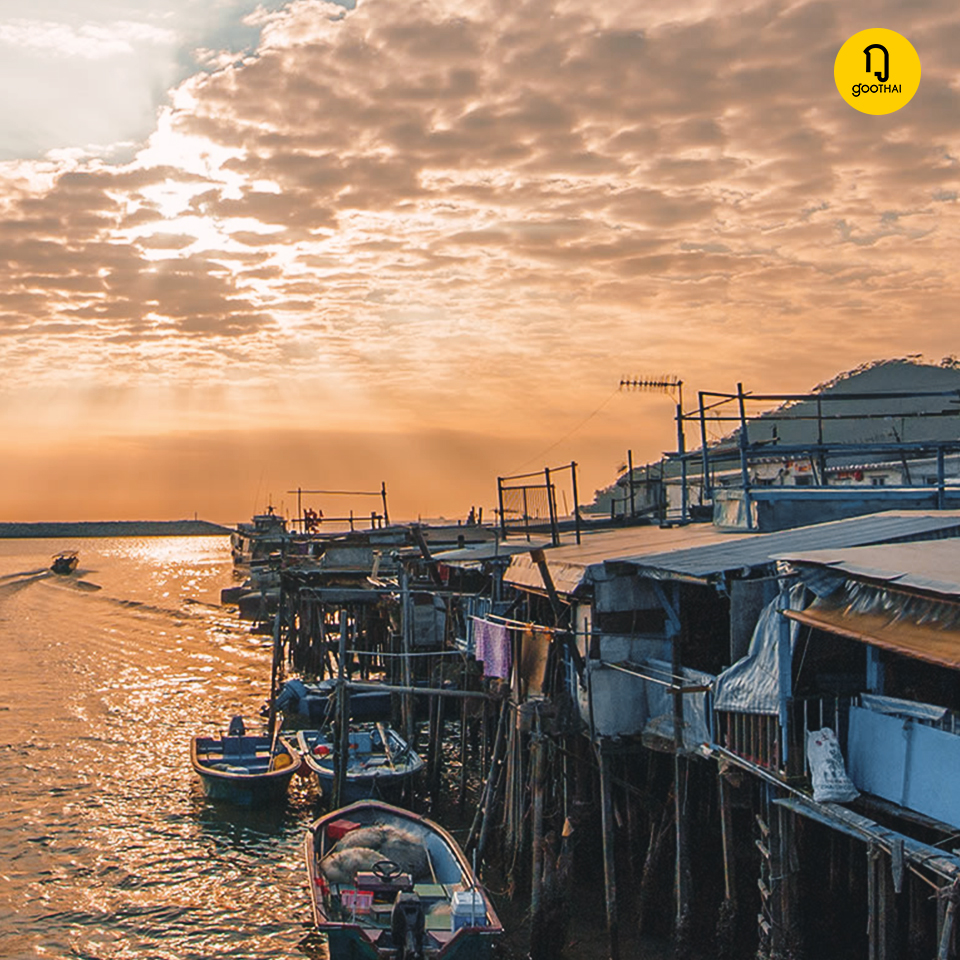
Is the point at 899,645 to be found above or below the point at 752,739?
above

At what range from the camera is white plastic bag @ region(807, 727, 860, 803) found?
38.3 ft

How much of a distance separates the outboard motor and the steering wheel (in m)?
1.29

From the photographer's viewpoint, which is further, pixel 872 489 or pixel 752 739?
pixel 872 489

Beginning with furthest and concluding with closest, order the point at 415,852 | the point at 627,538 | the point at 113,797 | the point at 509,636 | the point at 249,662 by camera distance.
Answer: the point at 249,662 → the point at 113,797 → the point at 627,538 → the point at 509,636 → the point at 415,852

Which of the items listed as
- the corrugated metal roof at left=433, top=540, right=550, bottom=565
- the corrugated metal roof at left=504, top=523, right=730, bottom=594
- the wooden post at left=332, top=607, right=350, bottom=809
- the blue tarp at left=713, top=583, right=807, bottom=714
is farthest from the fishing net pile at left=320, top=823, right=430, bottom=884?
the corrugated metal roof at left=433, top=540, right=550, bottom=565

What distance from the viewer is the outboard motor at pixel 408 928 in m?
13.3

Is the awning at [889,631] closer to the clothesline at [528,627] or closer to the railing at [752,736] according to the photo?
the railing at [752,736]

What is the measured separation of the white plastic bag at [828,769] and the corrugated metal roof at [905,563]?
6.82 feet

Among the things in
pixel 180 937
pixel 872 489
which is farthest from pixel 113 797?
pixel 872 489

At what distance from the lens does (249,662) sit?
45.6 m

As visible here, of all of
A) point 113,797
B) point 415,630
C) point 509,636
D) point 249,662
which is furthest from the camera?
point 249,662

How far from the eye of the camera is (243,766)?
24.5 m

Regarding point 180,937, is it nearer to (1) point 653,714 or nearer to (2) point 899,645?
(1) point 653,714

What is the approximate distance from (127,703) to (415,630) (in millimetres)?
11360
